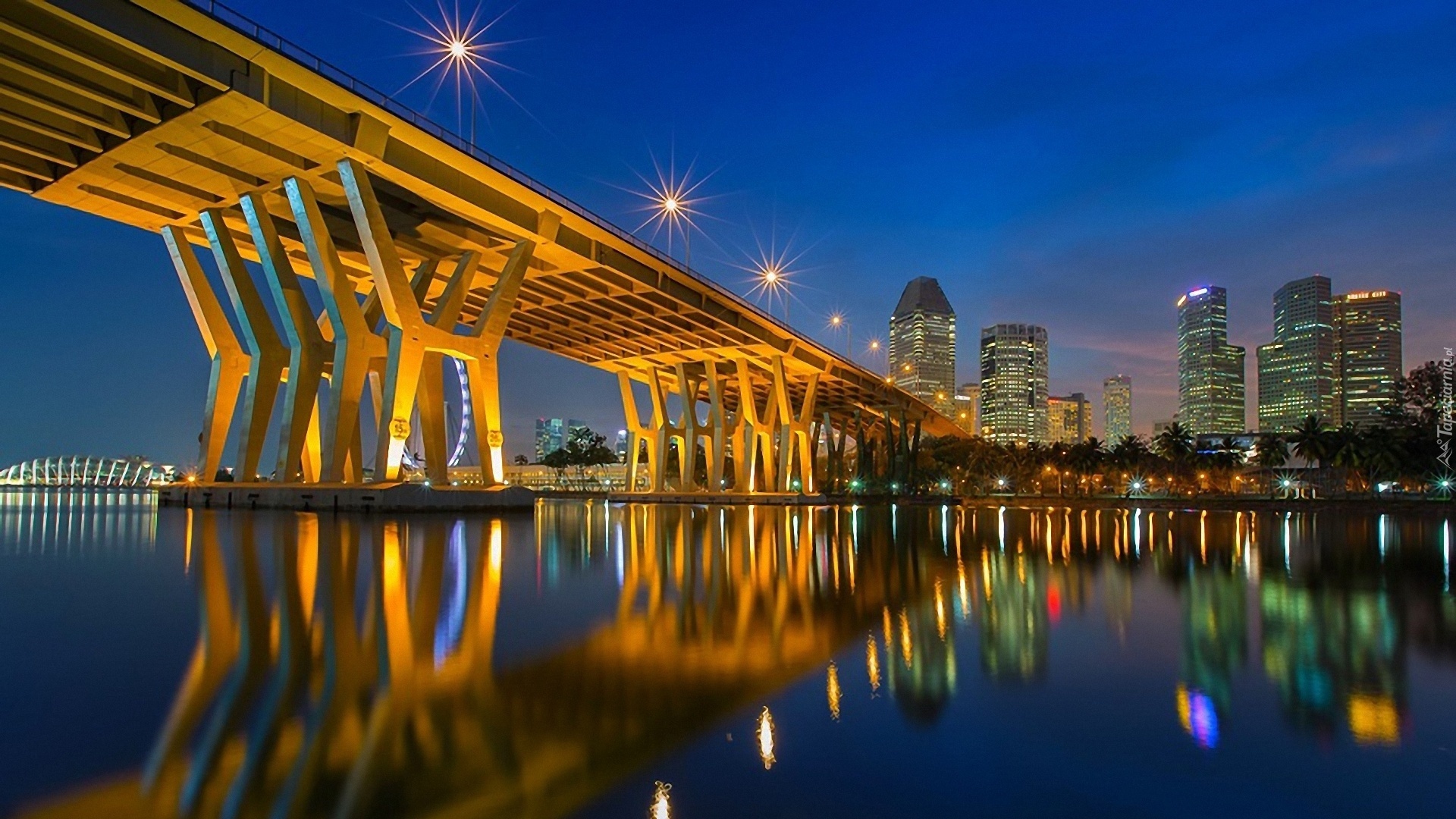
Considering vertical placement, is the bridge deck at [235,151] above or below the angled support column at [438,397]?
above

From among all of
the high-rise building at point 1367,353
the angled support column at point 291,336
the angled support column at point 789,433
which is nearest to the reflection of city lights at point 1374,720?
the angled support column at point 291,336

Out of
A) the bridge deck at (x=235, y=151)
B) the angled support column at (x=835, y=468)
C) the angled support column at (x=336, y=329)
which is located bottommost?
the angled support column at (x=835, y=468)

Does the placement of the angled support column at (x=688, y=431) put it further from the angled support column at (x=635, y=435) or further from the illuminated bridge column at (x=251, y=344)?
the illuminated bridge column at (x=251, y=344)

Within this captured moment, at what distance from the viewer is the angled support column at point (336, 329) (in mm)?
29297

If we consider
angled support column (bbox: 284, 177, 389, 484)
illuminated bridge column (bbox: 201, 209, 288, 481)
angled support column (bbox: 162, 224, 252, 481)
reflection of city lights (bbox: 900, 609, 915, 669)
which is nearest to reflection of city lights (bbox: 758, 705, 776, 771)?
reflection of city lights (bbox: 900, 609, 915, 669)

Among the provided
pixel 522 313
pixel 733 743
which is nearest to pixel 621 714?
pixel 733 743

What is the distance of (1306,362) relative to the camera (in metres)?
191

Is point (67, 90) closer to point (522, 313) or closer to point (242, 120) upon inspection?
point (242, 120)

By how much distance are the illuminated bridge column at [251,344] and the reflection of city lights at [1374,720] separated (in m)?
35.8

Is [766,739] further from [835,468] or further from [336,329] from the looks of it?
[835,468]

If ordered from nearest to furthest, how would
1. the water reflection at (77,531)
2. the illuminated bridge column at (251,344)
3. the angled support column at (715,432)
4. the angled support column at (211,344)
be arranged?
the water reflection at (77,531) < the illuminated bridge column at (251,344) < the angled support column at (211,344) < the angled support column at (715,432)

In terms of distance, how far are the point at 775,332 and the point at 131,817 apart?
55883 mm

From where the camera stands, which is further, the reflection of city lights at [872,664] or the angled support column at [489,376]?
the angled support column at [489,376]

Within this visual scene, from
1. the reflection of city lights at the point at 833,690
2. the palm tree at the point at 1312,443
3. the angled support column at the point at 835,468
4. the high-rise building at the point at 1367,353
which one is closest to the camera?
the reflection of city lights at the point at 833,690
